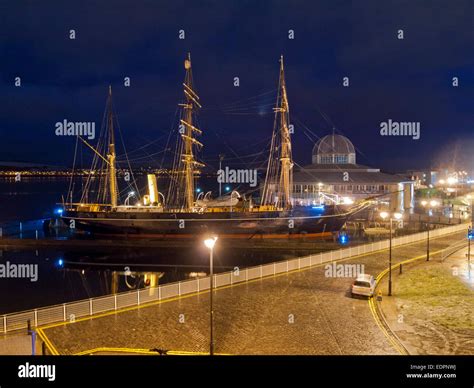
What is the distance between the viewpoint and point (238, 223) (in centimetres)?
4800

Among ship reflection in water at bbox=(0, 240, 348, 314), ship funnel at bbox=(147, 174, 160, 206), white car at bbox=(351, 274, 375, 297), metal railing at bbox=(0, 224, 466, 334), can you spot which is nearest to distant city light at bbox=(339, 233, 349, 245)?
ship reflection in water at bbox=(0, 240, 348, 314)

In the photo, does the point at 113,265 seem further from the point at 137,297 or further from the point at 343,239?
the point at 343,239

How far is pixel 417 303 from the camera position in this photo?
20734 mm

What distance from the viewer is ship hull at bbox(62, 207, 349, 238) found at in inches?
1887

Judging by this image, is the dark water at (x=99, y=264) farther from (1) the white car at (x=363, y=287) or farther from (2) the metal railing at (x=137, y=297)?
(1) the white car at (x=363, y=287)

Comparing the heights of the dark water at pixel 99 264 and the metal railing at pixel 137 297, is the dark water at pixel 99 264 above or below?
below

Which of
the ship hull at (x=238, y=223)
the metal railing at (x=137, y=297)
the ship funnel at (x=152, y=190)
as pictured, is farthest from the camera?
the ship funnel at (x=152, y=190)

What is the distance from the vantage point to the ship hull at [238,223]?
157ft

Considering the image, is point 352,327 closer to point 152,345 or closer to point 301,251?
point 152,345

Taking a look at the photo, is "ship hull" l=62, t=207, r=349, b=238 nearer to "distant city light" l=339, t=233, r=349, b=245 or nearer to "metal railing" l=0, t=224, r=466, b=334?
"distant city light" l=339, t=233, r=349, b=245

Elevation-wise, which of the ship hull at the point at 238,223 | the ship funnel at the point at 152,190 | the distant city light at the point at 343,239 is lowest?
the distant city light at the point at 343,239

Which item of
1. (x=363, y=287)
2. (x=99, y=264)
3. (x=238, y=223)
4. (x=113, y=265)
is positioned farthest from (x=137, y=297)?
(x=238, y=223)

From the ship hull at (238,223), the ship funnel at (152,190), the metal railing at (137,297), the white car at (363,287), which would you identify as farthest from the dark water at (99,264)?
the white car at (363,287)
